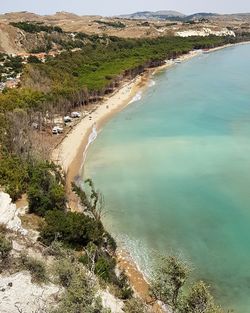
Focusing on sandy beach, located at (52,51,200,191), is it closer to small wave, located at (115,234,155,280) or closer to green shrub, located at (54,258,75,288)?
small wave, located at (115,234,155,280)

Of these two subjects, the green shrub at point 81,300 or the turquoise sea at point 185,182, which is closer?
the green shrub at point 81,300

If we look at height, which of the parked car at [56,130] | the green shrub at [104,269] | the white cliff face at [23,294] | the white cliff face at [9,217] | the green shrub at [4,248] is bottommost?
the parked car at [56,130]

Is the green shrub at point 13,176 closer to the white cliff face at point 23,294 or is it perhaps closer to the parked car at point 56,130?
the white cliff face at point 23,294

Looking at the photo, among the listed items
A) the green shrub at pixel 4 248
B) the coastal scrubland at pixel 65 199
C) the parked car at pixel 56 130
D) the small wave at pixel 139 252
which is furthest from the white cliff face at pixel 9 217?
the parked car at pixel 56 130

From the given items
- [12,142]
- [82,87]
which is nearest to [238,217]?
[12,142]

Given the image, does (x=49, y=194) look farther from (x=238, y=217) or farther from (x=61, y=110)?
(x=61, y=110)

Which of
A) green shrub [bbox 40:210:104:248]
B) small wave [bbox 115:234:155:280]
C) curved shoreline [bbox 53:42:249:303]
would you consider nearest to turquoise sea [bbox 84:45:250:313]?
small wave [bbox 115:234:155:280]
